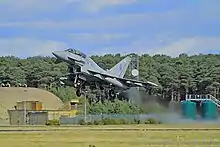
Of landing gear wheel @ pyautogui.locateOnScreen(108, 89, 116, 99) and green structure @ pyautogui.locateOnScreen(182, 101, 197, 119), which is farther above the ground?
landing gear wheel @ pyautogui.locateOnScreen(108, 89, 116, 99)

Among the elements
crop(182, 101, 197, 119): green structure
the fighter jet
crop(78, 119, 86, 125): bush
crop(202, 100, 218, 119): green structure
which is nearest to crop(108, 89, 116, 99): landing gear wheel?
the fighter jet

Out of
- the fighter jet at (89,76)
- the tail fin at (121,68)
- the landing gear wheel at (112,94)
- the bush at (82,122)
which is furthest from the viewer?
the tail fin at (121,68)

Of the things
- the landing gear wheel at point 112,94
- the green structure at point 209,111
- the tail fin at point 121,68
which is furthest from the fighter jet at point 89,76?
the tail fin at point 121,68

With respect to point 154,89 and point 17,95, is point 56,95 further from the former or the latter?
point 154,89

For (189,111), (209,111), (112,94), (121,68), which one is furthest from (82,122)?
(189,111)

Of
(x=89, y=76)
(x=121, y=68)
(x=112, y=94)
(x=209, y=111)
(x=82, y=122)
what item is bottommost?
(x=82, y=122)

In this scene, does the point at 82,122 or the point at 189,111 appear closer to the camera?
the point at 189,111

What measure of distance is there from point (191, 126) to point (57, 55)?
26.1 meters

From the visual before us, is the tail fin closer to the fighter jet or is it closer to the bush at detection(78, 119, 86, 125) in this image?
the bush at detection(78, 119, 86, 125)

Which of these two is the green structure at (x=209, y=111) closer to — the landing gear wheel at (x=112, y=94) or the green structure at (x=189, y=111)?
the green structure at (x=189, y=111)

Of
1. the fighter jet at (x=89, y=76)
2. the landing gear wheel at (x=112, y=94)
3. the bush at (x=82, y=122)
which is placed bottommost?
the bush at (x=82, y=122)

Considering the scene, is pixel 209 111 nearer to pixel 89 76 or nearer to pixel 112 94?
pixel 112 94

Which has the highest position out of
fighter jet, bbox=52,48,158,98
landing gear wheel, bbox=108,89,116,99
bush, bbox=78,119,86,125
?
fighter jet, bbox=52,48,158,98

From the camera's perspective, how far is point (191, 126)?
7556cm
